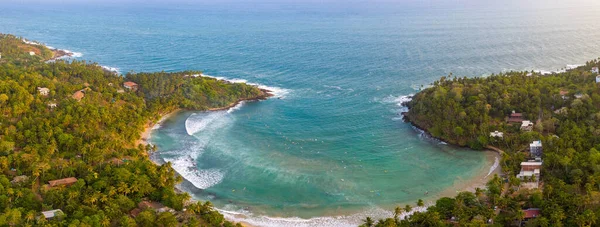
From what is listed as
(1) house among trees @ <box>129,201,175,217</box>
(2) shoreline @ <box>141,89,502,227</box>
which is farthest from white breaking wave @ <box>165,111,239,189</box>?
(1) house among trees @ <box>129,201,175,217</box>

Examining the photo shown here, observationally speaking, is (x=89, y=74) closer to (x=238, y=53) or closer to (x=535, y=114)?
(x=238, y=53)

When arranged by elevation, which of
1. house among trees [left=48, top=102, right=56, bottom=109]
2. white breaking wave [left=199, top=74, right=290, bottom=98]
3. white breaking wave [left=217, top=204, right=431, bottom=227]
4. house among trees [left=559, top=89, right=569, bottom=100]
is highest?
house among trees [left=559, top=89, right=569, bottom=100]

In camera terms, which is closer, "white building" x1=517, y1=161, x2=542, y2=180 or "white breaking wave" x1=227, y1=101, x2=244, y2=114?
"white building" x1=517, y1=161, x2=542, y2=180

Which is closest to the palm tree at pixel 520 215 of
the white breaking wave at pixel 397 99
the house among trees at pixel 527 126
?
the house among trees at pixel 527 126

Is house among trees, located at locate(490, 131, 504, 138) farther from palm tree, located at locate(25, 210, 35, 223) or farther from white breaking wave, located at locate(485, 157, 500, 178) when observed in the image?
palm tree, located at locate(25, 210, 35, 223)

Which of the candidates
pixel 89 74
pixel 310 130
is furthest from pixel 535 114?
pixel 89 74

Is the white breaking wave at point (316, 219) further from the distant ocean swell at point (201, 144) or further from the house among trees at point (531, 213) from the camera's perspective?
the house among trees at point (531, 213)
